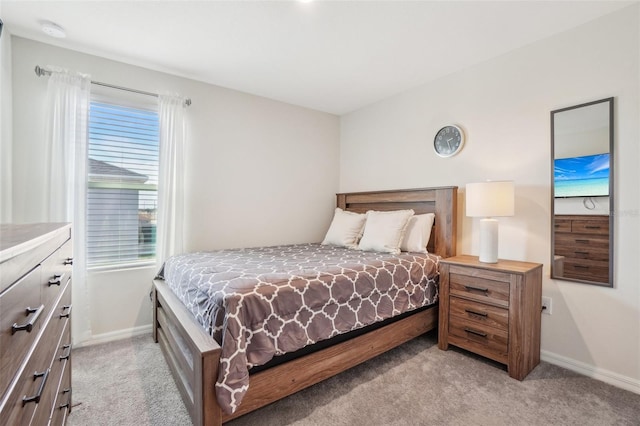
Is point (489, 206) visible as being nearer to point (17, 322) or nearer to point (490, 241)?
point (490, 241)

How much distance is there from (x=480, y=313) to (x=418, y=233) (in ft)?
2.87

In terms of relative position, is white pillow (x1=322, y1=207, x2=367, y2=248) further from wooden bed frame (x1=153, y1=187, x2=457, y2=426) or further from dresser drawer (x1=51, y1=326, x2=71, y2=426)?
dresser drawer (x1=51, y1=326, x2=71, y2=426)

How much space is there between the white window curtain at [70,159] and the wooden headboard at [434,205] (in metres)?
2.83

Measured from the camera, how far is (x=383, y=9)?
194 centimetres

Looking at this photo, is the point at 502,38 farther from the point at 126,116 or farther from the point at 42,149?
the point at 42,149

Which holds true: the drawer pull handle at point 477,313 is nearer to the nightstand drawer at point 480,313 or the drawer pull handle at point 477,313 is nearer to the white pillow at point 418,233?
the nightstand drawer at point 480,313

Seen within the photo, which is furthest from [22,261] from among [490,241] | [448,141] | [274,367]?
[448,141]

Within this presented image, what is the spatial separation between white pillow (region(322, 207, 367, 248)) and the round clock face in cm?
104

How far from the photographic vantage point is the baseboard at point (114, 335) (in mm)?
2444

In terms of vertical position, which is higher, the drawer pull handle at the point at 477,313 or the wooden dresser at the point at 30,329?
the wooden dresser at the point at 30,329

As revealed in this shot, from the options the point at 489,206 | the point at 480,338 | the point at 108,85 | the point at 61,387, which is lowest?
the point at 480,338

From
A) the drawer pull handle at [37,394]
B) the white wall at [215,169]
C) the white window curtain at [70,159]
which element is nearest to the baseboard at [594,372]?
the white wall at [215,169]

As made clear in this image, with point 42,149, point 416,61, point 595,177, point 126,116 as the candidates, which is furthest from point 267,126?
point 595,177

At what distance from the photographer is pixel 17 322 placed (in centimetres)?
67
